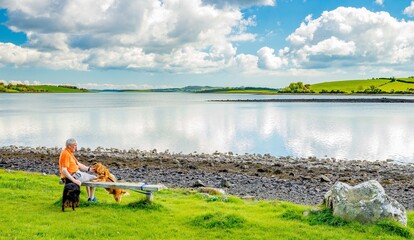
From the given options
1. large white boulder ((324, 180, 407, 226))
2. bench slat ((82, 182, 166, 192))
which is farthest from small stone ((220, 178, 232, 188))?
large white boulder ((324, 180, 407, 226))

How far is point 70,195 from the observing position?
12703 mm

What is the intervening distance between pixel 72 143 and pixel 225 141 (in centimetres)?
3870

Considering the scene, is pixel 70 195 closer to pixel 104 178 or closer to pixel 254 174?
pixel 104 178

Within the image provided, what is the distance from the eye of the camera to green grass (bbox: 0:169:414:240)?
1049cm

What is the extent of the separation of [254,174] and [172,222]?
14270 millimetres

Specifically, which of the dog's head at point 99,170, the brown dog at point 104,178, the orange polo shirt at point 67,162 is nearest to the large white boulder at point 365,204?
the brown dog at point 104,178

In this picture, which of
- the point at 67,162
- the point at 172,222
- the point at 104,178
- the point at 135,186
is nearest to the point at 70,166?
the point at 67,162

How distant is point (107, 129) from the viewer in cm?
6525

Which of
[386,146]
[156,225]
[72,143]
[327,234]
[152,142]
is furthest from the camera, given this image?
[152,142]

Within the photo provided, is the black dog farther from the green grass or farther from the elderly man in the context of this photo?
the green grass

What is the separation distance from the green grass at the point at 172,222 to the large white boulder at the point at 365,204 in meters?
0.23

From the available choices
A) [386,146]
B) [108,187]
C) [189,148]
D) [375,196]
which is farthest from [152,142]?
[375,196]

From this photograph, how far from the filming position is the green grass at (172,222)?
1049cm

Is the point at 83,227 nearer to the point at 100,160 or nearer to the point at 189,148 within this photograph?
the point at 100,160
